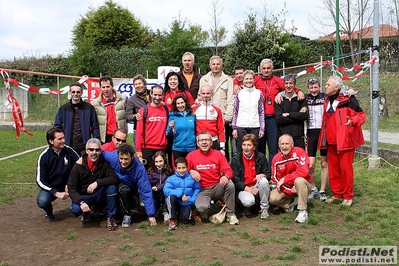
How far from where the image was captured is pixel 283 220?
5773mm

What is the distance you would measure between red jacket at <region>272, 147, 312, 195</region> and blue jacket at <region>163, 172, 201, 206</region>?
3.67ft

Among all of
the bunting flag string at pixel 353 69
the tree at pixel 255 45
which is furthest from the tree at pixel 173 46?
the bunting flag string at pixel 353 69

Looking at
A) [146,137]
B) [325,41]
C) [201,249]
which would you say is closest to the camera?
[201,249]

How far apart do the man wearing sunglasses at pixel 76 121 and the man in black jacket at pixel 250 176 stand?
82.8 inches

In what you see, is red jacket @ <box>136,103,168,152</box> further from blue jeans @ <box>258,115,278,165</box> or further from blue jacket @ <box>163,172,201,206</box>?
blue jeans @ <box>258,115,278,165</box>

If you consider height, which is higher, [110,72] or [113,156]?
[110,72]

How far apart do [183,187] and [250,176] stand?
3.17 ft

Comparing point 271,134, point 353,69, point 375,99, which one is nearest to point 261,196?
point 271,134

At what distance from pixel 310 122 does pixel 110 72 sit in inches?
812

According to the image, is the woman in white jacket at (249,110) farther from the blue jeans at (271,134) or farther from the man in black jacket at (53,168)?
the man in black jacket at (53,168)

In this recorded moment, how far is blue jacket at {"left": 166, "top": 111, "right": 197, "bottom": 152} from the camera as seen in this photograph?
615cm

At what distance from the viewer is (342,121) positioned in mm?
6219

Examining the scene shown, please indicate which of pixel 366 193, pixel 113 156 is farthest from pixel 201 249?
pixel 366 193

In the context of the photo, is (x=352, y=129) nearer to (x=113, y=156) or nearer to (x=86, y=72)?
(x=113, y=156)
